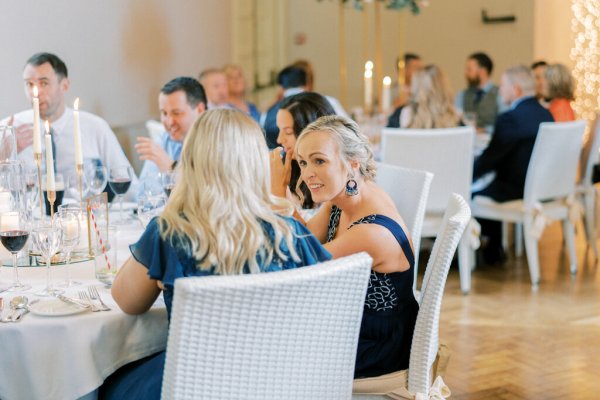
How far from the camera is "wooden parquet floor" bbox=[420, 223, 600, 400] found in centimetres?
347

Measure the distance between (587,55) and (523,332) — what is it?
4866mm

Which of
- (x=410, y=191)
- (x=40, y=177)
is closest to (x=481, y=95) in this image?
(x=410, y=191)

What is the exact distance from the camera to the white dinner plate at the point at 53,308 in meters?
2.01

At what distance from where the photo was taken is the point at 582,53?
27.3 feet

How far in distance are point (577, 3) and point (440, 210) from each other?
4.47m

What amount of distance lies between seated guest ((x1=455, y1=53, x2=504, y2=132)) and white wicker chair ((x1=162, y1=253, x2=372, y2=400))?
5760mm

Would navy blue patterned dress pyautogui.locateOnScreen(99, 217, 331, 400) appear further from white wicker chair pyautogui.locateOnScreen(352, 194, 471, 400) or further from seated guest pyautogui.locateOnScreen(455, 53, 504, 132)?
seated guest pyautogui.locateOnScreen(455, 53, 504, 132)

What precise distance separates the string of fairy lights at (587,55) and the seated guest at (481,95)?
116 centimetres

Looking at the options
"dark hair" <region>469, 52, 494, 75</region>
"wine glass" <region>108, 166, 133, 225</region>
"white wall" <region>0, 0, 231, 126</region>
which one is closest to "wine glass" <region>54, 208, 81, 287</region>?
"wine glass" <region>108, 166, 133, 225</region>

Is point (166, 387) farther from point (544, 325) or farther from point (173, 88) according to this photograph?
point (544, 325)

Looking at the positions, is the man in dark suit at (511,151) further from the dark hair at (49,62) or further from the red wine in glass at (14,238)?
the red wine in glass at (14,238)

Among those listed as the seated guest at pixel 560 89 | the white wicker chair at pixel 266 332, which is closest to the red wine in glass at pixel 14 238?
the white wicker chair at pixel 266 332

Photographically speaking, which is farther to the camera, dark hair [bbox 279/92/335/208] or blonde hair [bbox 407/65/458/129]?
blonde hair [bbox 407/65/458/129]

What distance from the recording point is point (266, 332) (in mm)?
1764
